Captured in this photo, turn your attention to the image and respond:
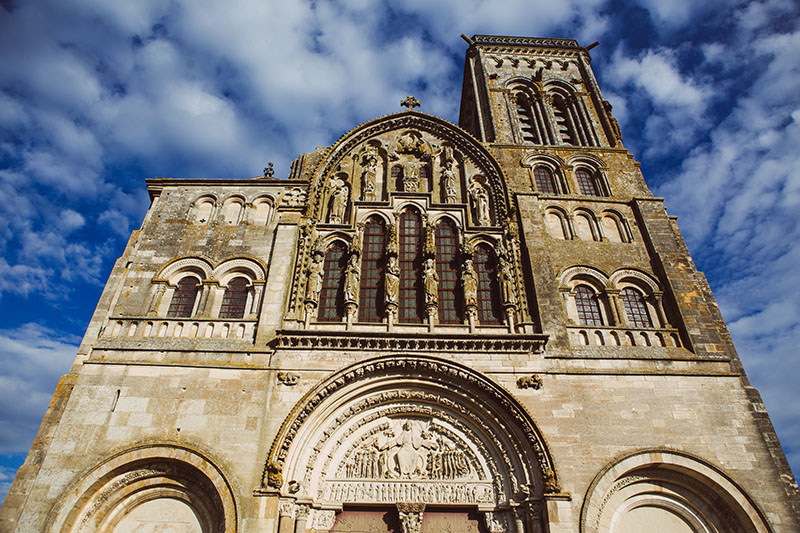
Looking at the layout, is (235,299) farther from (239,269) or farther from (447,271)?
(447,271)

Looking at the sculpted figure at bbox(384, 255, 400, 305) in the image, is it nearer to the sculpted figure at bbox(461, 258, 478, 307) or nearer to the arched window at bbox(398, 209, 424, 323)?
the arched window at bbox(398, 209, 424, 323)

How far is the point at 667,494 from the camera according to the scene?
11406 mm

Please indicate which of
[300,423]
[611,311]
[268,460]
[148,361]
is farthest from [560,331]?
[148,361]

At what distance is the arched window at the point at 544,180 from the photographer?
59.0 feet

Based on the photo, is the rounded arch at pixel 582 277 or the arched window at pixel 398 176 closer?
the rounded arch at pixel 582 277

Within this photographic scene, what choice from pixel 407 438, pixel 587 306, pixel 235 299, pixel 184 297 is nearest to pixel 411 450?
pixel 407 438

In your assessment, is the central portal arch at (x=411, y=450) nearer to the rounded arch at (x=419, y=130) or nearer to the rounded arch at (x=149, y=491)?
the rounded arch at (x=149, y=491)

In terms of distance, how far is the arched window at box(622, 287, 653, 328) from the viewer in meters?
14.1

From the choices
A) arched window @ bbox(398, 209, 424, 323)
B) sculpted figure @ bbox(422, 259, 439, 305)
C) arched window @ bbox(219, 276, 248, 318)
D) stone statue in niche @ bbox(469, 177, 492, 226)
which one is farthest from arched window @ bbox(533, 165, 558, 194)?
arched window @ bbox(219, 276, 248, 318)

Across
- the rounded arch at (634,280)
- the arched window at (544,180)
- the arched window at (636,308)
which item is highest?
the arched window at (544,180)

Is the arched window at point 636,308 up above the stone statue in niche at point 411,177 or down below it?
below

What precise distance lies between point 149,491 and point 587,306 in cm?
1255

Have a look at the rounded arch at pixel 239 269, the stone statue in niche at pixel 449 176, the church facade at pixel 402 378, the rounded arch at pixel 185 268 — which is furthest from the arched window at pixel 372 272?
the rounded arch at pixel 185 268

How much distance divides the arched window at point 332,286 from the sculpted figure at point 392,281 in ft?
4.60
